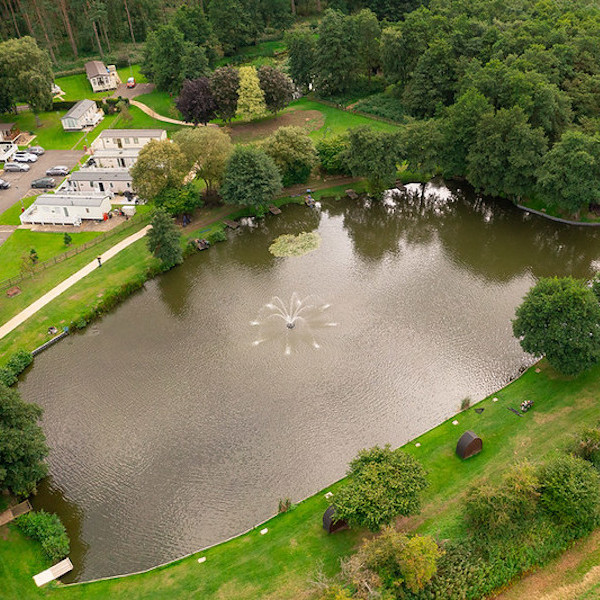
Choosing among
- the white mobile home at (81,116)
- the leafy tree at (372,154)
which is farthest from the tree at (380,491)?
the white mobile home at (81,116)

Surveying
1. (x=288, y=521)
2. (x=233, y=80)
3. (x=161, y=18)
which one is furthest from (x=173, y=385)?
(x=161, y=18)

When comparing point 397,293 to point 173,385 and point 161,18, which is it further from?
point 161,18

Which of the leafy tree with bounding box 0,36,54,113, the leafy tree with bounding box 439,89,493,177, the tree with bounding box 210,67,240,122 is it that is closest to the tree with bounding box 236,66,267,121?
the tree with bounding box 210,67,240,122

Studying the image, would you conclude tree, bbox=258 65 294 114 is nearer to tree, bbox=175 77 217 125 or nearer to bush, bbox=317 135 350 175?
tree, bbox=175 77 217 125

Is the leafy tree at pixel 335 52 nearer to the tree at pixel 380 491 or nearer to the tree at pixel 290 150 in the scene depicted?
the tree at pixel 290 150

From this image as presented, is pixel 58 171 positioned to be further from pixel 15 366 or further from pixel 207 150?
pixel 15 366
